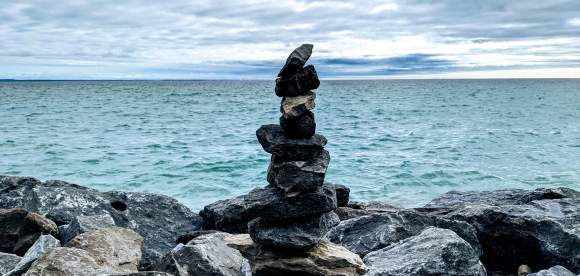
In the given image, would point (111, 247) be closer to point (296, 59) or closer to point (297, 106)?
point (297, 106)

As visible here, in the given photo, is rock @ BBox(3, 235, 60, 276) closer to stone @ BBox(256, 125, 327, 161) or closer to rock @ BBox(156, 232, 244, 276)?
rock @ BBox(156, 232, 244, 276)

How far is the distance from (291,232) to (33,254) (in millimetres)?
3909

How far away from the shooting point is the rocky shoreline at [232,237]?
27.0ft

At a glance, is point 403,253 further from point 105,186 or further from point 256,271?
point 105,186

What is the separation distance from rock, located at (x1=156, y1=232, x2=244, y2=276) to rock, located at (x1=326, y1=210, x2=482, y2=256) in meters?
2.62

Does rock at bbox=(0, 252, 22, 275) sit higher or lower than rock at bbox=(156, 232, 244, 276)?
lower

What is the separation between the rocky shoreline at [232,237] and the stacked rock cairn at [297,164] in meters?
0.35

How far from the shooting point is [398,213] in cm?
1130

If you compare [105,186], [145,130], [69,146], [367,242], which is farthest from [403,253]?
[145,130]

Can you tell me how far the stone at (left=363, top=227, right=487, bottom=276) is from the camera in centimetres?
809

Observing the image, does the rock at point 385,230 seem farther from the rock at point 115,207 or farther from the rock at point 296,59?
the rock at point 115,207

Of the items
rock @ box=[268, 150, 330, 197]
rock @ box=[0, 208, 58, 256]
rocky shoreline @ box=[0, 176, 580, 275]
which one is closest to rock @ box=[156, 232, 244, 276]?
rocky shoreline @ box=[0, 176, 580, 275]

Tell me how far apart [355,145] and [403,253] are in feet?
101

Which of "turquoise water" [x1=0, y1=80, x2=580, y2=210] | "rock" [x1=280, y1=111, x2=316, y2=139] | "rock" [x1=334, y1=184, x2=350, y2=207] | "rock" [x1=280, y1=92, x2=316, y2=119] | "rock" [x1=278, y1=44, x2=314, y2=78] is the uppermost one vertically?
"rock" [x1=278, y1=44, x2=314, y2=78]
